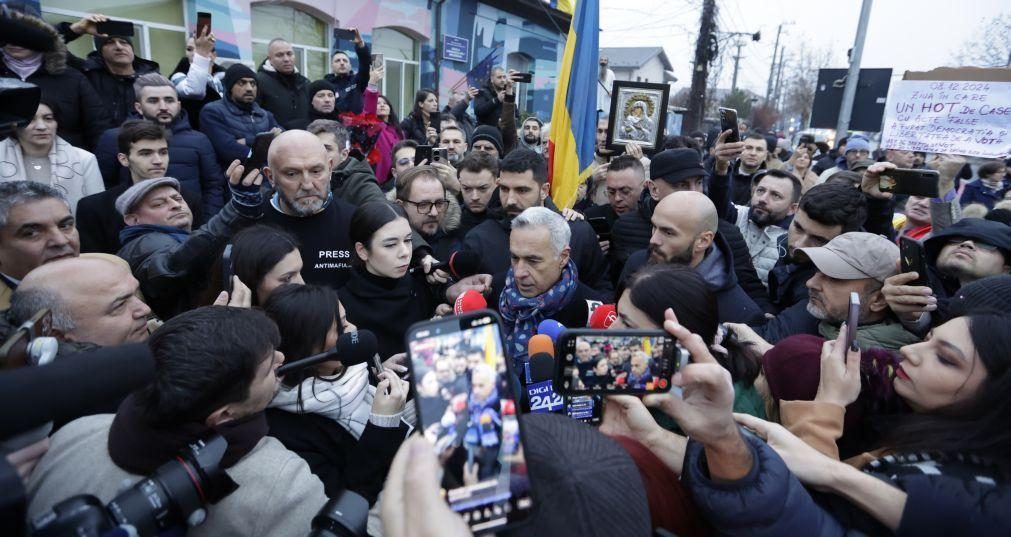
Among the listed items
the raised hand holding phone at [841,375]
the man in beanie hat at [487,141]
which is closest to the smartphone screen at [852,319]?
the raised hand holding phone at [841,375]

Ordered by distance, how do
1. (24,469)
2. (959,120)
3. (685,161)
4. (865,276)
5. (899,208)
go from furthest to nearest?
(899,208)
(959,120)
(685,161)
(865,276)
(24,469)

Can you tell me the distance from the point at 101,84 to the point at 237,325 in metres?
5.03

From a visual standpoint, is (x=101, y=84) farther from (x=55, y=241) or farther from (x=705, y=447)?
(x=705, y=447)

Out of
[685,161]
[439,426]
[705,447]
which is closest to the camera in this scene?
[439,426]

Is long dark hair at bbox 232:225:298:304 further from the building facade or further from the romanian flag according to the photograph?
the building facade

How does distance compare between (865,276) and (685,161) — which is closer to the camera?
(865,276)

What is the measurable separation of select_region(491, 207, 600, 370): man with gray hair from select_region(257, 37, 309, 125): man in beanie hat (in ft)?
17.0

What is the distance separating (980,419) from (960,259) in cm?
193

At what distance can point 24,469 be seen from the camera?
909 mm

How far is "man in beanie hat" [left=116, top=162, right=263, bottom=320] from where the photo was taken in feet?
8.91

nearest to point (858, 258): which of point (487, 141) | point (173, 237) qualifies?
point (173, 237)

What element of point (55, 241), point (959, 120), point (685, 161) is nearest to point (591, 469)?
point (55, 241)

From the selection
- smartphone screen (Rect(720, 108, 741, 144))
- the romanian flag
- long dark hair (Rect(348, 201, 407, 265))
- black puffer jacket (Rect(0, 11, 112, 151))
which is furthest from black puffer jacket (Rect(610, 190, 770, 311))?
black puffer jacket (Rect(0, 11, 112, 151))

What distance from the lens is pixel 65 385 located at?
0.83 meters
